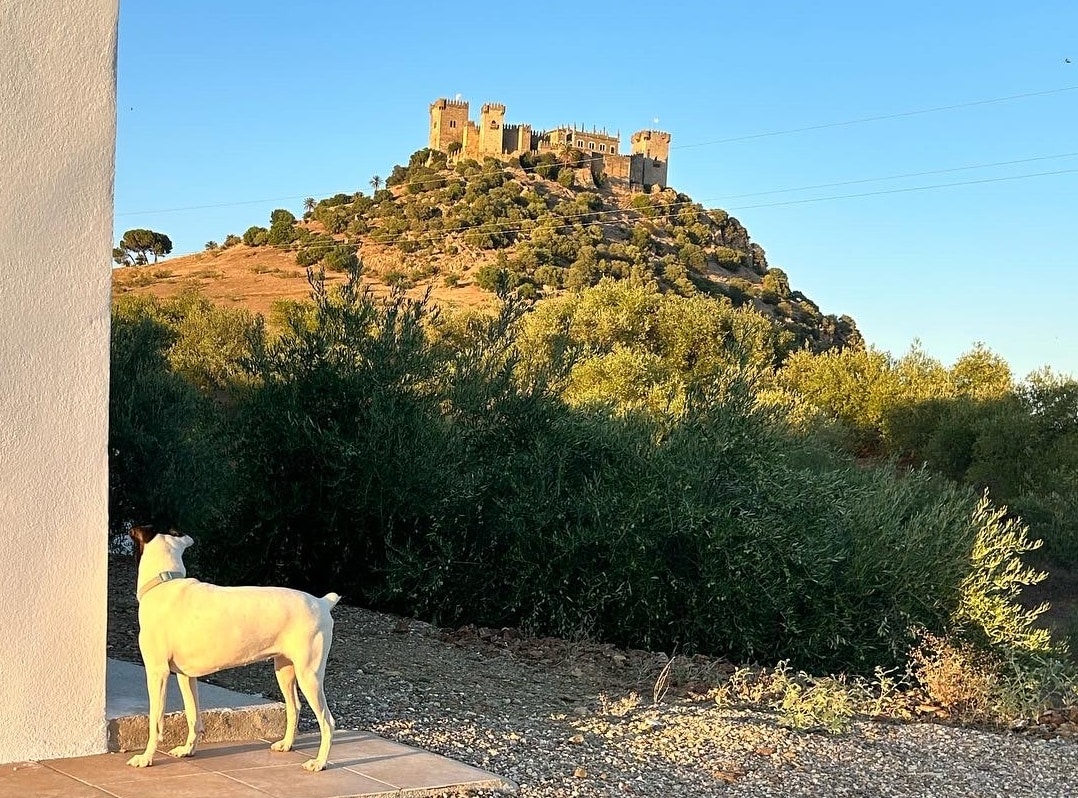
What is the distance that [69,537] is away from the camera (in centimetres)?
471

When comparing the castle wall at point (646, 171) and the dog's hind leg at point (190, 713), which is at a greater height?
the castle wall at point (646, 171)

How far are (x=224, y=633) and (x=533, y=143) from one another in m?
74.8

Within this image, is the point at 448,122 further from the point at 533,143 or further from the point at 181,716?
the point at 181,716

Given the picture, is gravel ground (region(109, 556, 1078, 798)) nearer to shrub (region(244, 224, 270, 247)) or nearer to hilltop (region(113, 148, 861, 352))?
hilltop (region(113, 148, 861, 352))

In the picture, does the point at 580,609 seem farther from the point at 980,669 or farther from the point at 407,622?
the point at 980,669

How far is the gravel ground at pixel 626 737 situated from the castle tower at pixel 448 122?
244 feet

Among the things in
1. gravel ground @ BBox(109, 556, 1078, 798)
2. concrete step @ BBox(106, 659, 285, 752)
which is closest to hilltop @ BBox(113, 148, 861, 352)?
gravel ground @ BBox(109, 556, 1078, 798)

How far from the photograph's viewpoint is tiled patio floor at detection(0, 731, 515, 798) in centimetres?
435

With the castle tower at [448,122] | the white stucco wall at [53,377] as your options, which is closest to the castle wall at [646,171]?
the castle tower at [448,122]

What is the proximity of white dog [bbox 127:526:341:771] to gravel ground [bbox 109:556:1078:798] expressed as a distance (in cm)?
117

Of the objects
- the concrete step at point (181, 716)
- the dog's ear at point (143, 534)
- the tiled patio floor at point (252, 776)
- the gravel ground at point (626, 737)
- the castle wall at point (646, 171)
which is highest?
the castle wall at point (646, 171)

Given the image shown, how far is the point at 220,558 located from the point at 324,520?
1180 mm

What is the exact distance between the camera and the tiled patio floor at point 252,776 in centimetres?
435

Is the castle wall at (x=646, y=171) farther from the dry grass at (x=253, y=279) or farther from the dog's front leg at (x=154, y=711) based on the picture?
the dog's front leg at (x=154, y=711)
